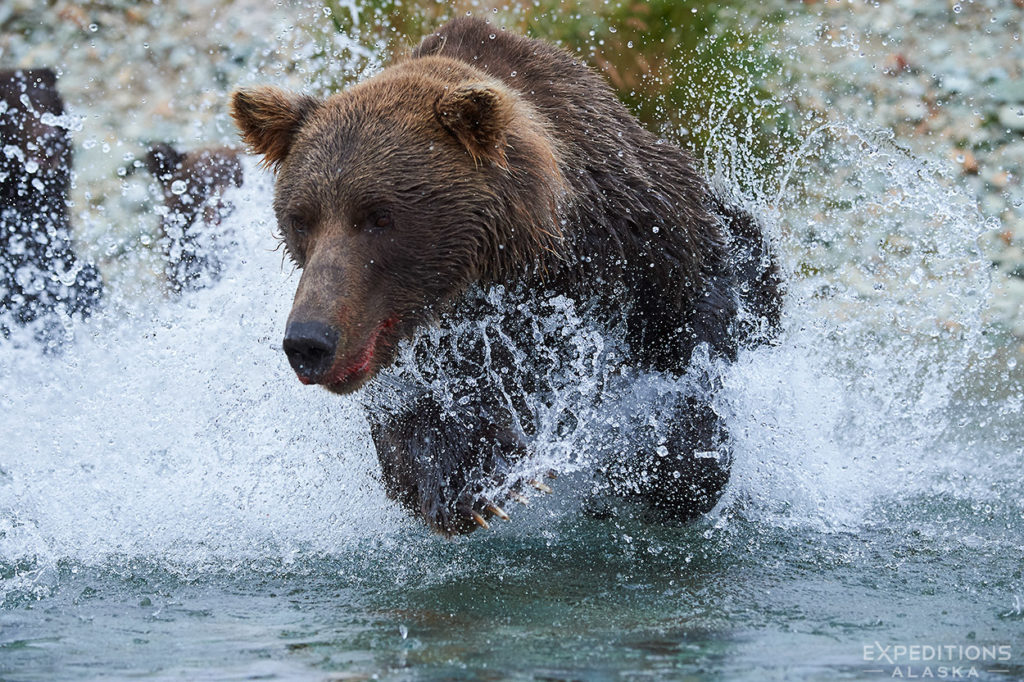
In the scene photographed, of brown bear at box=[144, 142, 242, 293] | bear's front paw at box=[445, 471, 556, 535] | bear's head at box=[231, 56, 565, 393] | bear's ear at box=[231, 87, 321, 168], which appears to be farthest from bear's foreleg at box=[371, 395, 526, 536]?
brown bear at box=[144, 142, 242, 293]

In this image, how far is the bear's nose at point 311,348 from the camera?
3.59 m

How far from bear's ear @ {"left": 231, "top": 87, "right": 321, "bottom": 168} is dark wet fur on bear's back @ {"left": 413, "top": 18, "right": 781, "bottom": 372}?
71cm

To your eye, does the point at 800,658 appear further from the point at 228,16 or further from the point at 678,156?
the point at 228,16

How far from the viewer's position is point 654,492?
192 inches

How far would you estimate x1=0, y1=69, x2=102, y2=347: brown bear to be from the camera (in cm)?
715

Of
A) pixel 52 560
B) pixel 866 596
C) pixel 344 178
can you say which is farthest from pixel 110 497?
pixel 866 596

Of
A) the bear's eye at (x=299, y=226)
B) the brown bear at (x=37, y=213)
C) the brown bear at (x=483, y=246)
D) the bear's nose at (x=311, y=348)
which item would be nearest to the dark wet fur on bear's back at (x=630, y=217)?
the brown bear at (x=483, y=246)

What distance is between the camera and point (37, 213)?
7367 mm

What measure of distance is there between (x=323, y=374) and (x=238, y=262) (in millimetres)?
2841

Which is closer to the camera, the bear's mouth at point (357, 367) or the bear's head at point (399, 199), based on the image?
the bear's mouth at point (357, 367)

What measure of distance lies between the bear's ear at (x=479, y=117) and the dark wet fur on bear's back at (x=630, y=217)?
0.38 meters

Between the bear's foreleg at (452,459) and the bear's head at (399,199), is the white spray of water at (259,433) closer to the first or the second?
the bear's foreleg at (452,459)

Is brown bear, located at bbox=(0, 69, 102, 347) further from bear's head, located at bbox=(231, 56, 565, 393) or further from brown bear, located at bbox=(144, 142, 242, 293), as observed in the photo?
bear's head, located at bbox=(231, 56, 565, 393)

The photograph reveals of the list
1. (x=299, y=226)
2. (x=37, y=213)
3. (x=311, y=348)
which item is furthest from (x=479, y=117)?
(x=37, y=213)
